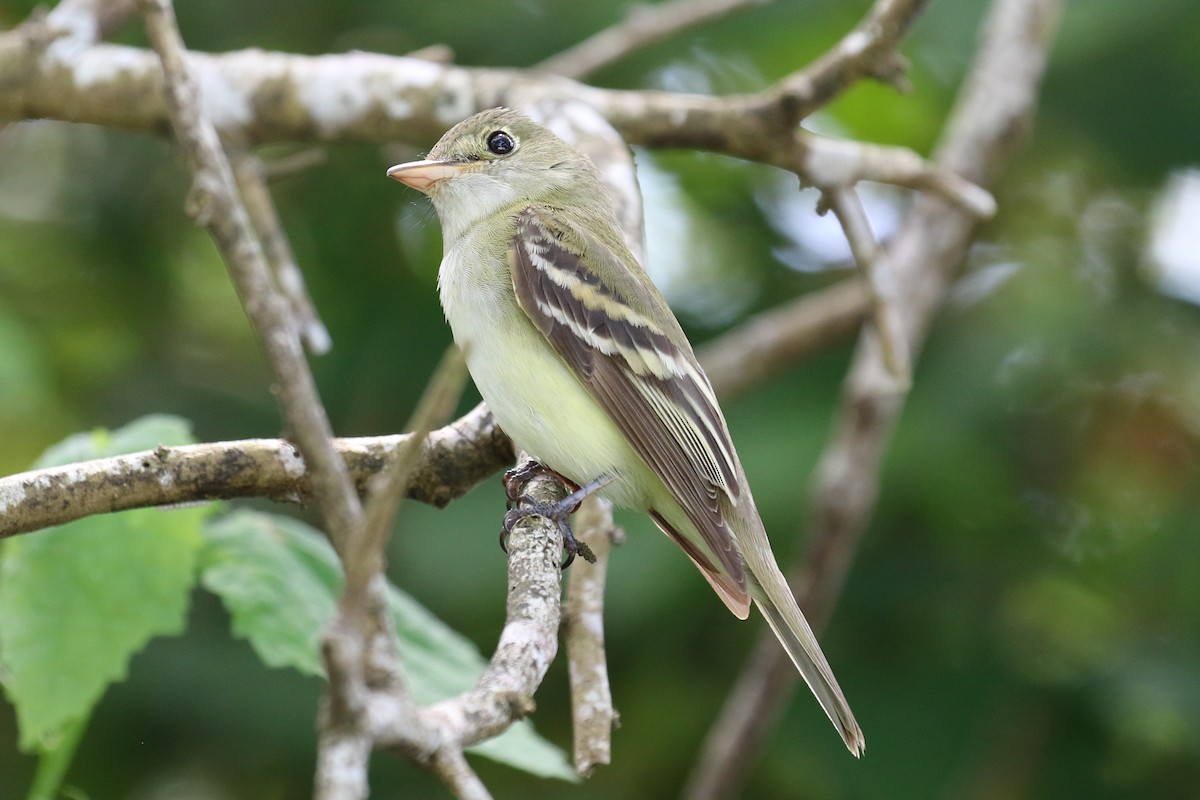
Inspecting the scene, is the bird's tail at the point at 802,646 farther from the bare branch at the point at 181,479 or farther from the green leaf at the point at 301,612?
the bare branch at the point at 181,479

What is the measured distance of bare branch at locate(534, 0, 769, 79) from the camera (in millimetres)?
5081

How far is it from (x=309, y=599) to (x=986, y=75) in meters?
3.52

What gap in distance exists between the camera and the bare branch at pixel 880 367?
14.6 ft

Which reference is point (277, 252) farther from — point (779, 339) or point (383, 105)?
point (779, 339)

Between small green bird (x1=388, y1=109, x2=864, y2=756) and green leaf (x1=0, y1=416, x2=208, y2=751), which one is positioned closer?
green leaf (x1=0, y1=416, x2=208, y2=751)

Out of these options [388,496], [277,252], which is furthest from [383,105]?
[388,496]

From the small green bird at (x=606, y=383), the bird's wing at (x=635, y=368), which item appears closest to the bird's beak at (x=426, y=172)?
the small green bird at (x=606, y=383)

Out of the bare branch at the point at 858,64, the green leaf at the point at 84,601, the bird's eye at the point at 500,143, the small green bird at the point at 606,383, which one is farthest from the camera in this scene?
the bird's eye at the point at 500,143

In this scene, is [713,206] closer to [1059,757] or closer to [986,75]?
[986,75]

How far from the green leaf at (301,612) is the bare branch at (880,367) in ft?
4.27

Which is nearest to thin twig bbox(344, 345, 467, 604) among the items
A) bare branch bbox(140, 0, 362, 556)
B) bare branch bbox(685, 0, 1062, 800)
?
bare branch bbox(140, 0, 362, 556)

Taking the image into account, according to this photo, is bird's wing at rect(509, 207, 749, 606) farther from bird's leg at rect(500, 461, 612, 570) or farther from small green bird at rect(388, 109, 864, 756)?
bird's leg at rect(500, 461, 612, 570)

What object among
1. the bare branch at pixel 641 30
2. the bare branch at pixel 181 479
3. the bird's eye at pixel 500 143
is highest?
the bare branch at pixel 181 479

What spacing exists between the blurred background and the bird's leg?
1118 mm
